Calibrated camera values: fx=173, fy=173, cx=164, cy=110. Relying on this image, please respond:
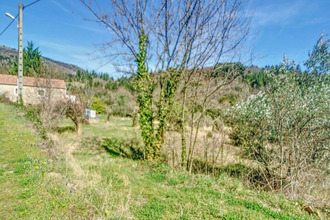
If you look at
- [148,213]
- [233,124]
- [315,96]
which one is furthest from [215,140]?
[148,213]

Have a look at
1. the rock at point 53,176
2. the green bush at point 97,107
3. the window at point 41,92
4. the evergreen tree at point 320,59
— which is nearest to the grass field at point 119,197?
the rock at point 53,176

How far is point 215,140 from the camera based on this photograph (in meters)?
6.34

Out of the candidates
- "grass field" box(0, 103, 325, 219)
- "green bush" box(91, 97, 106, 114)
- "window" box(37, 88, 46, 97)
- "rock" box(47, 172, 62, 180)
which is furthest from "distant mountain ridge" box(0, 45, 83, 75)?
"rock" box(47, 172, 62, 180)

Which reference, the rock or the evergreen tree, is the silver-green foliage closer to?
the evergreen tree

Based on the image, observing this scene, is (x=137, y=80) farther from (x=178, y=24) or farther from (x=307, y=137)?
(x=307, y=137)

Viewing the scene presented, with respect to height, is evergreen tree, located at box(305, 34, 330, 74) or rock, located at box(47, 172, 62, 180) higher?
evergreen tree, located at box(305, 34, 330, 74)

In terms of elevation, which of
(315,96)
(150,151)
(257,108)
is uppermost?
(315,96)

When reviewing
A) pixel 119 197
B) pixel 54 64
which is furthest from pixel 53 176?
pixel 54 64

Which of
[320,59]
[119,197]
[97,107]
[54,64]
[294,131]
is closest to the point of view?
[119,197]

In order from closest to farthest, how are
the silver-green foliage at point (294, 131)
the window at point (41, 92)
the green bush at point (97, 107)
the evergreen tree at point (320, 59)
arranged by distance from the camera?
the silver-green foliage at point (294, 131) → the evergreen tree at point (320, 59) → the window at point (41, 92) → the green bush at point (97, 107)

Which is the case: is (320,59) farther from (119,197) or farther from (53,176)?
(53,176)

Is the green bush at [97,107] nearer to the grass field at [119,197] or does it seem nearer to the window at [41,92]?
the window at [41,92]

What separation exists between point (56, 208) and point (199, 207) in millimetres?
2251

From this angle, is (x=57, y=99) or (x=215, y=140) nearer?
(x=215, y=140)
